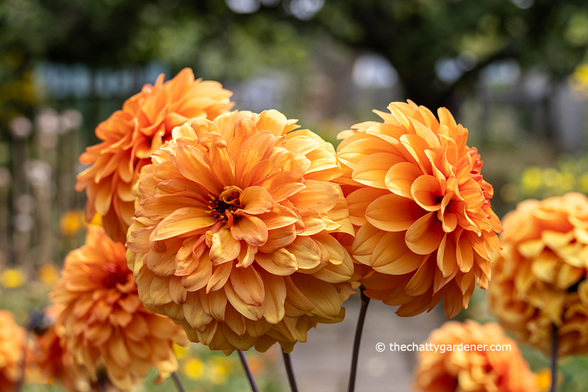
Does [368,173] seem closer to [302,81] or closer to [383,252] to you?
[383,252]

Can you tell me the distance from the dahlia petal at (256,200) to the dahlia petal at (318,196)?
0.10 ft

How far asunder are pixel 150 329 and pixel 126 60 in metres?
5.48

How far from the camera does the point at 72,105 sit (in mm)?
5469

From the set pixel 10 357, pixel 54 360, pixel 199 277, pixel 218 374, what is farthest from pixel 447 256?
pixel 218 374

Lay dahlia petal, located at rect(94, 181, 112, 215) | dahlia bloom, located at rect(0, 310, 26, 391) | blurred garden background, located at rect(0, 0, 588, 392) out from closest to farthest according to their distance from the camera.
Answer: dahlia petal, located at rect(94, 181, 112, 215) < dahlia bloom, located at rect(0, 310, 26, 391) < blurred garden background, located at rect(0, 0, 588, 392)

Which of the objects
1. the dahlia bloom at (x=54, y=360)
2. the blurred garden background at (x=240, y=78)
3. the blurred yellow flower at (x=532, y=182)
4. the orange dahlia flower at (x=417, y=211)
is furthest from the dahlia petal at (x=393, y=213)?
the blurred yellow flower at (x=532, y=182)

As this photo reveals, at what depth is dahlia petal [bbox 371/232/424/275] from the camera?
1.42ft

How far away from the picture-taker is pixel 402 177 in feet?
1.50

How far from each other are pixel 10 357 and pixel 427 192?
1120 millimetres

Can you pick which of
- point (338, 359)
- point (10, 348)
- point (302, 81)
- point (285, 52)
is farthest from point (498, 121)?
point (10, 348)

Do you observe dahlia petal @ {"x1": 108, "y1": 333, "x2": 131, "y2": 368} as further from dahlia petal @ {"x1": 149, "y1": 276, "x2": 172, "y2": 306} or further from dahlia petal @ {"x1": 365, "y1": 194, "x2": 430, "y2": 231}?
dahlia petal @ {"x1": 365, "y1": 194, "x2": 430, "y2": 231}

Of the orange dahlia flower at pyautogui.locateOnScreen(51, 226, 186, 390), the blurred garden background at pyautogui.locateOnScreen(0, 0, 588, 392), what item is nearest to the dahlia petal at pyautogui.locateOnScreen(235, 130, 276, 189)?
the orange dahlia flower at pyautogui.locateOnScreen(51, 226, 186, 390)

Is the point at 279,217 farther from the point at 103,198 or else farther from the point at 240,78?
the point at 240,78

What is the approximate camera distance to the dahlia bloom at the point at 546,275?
787mm
